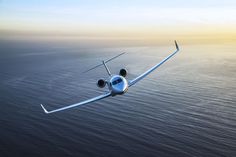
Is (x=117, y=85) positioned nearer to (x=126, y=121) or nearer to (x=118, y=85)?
(x=118, y=85)

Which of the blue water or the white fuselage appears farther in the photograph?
the blue water

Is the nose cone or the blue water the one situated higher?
the nose cone

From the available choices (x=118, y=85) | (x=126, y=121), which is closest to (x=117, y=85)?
(x=118, y=85)

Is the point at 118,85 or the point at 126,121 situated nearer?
the point at 118,85

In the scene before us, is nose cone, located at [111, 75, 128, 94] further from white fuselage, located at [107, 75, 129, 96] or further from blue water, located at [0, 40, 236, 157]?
blue water, located at [0, 40, 236, 157]

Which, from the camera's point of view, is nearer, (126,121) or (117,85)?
(117,85)

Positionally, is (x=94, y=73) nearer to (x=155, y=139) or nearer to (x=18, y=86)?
(x=18, y=86)

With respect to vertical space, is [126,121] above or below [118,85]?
below

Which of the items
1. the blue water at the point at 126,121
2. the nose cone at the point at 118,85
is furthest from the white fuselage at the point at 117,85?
the blue water at the point at 126,121

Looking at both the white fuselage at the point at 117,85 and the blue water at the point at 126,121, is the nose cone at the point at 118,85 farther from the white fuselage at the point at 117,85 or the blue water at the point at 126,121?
the blue water at the point at 126,121

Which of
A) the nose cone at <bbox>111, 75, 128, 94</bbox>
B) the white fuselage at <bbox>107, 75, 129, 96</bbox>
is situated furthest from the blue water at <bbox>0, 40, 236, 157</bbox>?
the nose cone at <bbox>111, 75, 128, 94</bbox>
